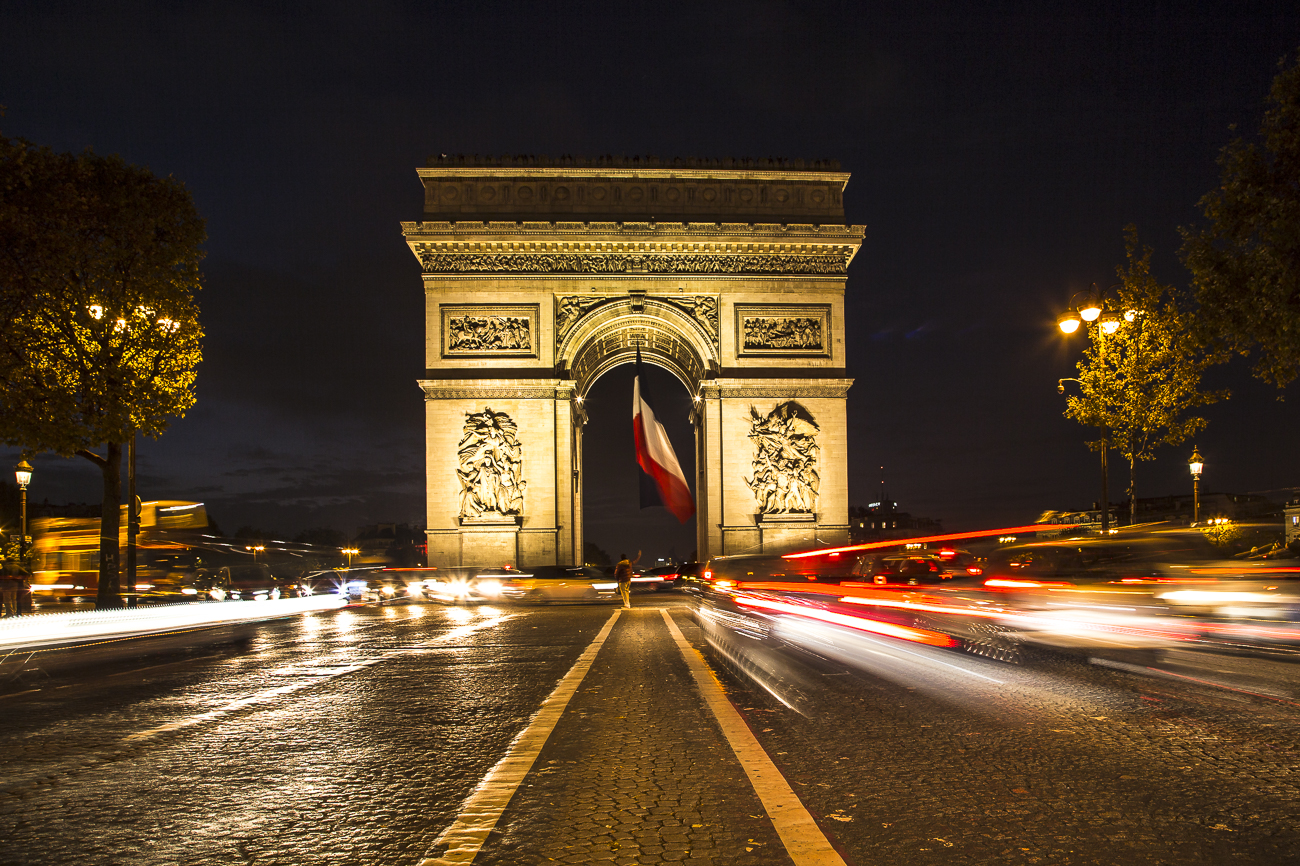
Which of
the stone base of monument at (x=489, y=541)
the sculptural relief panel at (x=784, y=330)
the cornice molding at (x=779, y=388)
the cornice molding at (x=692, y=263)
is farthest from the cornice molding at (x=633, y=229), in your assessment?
the stone base of monument at (x=489, y=541)

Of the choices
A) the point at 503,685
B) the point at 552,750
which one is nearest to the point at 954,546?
the point at 503,685

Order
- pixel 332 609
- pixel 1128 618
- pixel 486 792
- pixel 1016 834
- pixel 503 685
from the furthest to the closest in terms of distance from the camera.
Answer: pixel 332 609 → pixel 1128 618 → pixel 503 685 → pixel 486 792 → pixel 1016 834

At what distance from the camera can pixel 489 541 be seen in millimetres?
32969

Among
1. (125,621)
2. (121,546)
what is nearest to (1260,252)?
(125,621)

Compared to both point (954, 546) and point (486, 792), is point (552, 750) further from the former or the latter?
point (954, 546)

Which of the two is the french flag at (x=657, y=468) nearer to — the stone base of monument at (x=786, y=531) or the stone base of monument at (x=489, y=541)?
the stone base of monument at (x=786, y=531)

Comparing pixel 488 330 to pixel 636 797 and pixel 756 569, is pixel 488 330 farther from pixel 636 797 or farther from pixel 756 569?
pixel 636 797

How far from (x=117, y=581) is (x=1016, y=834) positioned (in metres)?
19.6

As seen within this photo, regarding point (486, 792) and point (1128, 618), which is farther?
point (1128, 618)

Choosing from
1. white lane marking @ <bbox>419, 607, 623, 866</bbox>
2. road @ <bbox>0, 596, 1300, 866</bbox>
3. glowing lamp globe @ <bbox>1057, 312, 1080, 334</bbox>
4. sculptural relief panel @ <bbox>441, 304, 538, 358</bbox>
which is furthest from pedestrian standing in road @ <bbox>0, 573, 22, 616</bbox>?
glowing lamp globe @ <bbox>1057, 312, 1080, 334</bbox>

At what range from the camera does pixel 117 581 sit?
18.5 meters

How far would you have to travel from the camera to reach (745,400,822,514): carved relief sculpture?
34.2m

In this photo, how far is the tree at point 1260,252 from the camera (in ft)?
47.3

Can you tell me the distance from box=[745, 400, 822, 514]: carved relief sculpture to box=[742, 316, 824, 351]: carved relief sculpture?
238cm
